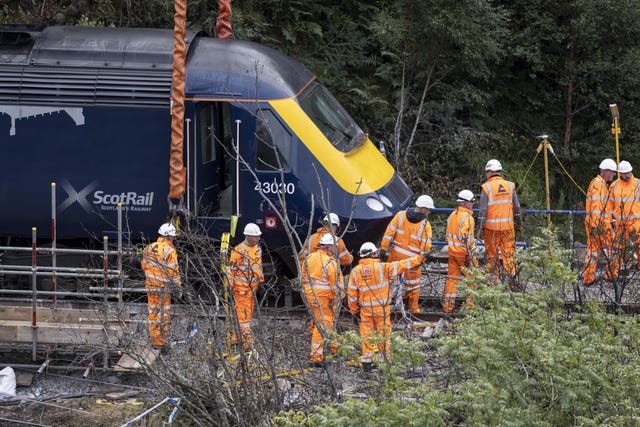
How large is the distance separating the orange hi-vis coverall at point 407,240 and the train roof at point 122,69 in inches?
76.1

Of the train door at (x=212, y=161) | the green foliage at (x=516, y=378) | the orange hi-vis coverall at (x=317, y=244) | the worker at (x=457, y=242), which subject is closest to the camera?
the green foliage at (x=516, y=378)

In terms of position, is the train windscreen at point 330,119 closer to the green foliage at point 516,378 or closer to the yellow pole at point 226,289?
the yellow pole at point 226,289

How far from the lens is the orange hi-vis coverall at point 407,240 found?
11.6 metres

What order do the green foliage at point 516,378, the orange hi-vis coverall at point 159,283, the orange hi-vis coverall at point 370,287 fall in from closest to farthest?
the green foliage at point 516,378, the orange hi-vis coverall at point 159,283, the orange hi-vis coverall at point 370,287

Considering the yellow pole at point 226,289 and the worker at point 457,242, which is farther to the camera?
the worker at point 457,242

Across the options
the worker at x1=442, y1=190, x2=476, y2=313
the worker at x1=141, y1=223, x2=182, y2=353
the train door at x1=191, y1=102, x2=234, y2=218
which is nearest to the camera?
the worker at x1=141, y1=223, x2=182, y2=353

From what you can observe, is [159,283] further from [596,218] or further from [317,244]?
[596,218]

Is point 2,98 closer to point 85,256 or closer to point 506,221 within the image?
point 85,256

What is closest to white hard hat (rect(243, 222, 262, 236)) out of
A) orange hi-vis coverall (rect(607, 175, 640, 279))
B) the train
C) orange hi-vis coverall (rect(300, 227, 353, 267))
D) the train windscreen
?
orange hi-vis coverall (rect(300, 227, 353, 267))

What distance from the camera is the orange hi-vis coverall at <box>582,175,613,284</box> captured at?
11605 mm

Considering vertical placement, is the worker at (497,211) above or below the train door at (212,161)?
below

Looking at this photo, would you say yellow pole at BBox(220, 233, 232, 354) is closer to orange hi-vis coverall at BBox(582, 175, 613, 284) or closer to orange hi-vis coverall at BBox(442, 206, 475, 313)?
orange hi-vis coverall at BBox(442, 206, 475, 313)

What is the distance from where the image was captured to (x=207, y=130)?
11812 millimetres

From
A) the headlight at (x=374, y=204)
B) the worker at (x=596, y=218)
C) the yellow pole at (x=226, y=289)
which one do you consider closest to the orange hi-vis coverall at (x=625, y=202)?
the worker at (x=596, y=218)
